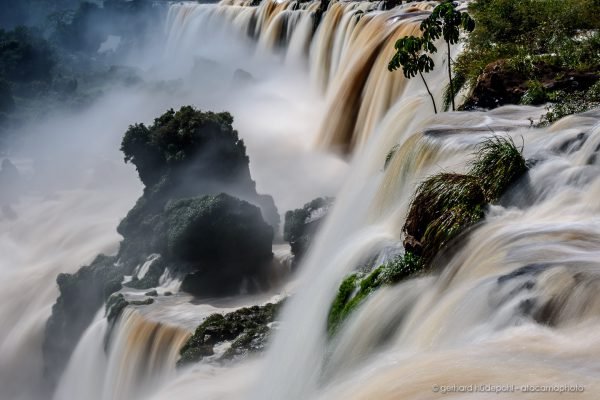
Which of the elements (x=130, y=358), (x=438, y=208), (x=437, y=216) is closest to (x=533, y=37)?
(x=438, y=208)

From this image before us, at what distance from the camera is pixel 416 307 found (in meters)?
9.55

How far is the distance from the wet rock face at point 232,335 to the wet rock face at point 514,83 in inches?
259

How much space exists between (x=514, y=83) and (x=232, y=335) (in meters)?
8.68

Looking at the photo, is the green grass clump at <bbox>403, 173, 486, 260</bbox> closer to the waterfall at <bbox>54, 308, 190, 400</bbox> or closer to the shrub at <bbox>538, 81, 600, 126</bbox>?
the shrub at <bbox>538, 81, 600, 126</bbox>

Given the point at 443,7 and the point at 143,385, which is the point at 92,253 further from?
the point at 443,7

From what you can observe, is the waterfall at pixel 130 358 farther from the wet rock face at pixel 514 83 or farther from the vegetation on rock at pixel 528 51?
the vegetation on rock at pixel 528 51

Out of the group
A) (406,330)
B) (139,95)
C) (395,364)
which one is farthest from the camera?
(139,95)

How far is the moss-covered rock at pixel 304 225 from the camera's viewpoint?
20.4 m

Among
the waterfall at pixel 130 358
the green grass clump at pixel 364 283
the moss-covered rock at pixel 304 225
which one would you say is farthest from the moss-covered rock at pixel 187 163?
the green grass clump at pixel 364 283

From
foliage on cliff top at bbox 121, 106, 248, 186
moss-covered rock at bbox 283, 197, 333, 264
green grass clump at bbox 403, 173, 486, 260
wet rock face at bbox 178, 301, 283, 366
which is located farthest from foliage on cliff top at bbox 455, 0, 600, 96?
foliage on cliff top at bbox 121, 106, 248, 186

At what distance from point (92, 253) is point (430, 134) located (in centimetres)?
1945

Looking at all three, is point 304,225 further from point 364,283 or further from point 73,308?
point 364,283

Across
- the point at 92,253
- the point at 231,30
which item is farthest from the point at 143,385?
the point at 231,30

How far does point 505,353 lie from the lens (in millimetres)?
7359
